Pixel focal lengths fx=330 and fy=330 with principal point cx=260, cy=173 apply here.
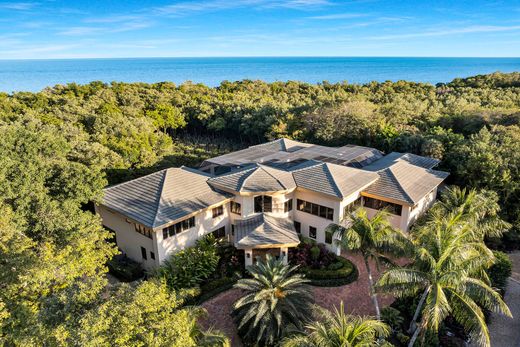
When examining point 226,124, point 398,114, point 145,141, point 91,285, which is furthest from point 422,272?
point 226,124

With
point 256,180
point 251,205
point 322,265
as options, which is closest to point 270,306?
point 322,265

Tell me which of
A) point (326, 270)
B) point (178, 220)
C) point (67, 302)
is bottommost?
point (326, 270)

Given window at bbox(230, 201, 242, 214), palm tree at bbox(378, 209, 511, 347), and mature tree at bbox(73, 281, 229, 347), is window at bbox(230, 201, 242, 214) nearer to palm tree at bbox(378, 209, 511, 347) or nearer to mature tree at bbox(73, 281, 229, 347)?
palm tree at bbox(378, 209, 511, 347)

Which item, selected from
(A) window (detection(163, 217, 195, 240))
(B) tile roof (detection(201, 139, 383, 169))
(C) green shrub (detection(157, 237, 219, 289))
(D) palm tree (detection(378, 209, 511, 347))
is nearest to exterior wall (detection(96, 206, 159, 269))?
(A) window (detection(163, 217, 195, 240))

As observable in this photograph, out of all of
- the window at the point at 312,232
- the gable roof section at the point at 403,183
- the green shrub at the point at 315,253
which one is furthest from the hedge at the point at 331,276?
the gable roof section at the point at 403,183

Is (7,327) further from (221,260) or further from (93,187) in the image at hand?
(221,260)
